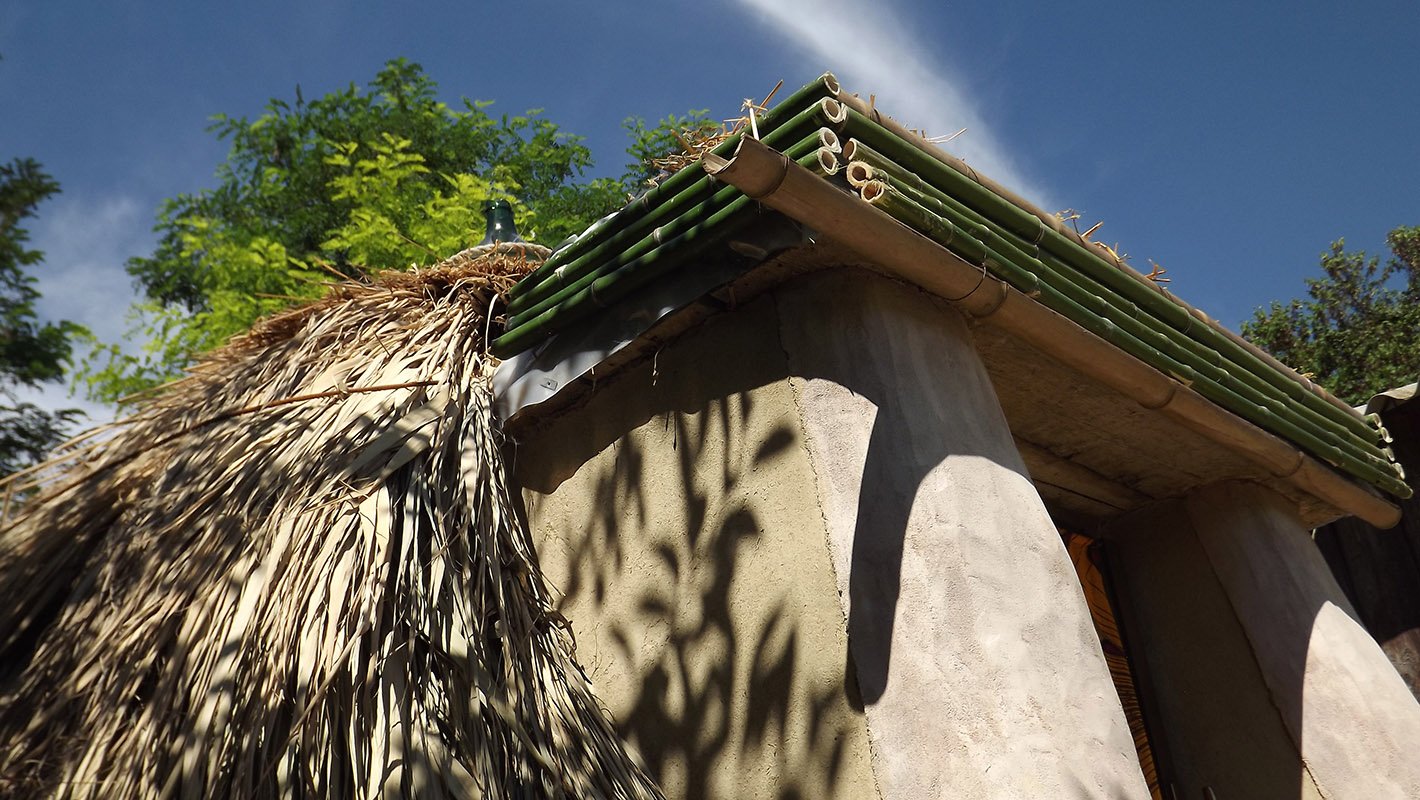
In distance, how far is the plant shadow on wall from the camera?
2756mm

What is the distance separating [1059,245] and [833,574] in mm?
1579

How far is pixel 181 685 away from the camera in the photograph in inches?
106

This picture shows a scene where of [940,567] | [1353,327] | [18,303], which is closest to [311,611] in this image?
[940,567]

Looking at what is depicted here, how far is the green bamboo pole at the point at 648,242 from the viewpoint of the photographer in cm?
302

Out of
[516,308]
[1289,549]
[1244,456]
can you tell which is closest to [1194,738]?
[1289,549]

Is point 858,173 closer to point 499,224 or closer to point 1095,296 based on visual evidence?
point 1095,296

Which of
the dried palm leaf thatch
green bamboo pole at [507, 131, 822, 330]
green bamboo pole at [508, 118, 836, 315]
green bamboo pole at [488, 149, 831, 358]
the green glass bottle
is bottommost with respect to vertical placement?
the dried palm leaf thatch

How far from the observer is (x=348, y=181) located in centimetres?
958

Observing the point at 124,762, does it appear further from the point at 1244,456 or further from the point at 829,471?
the point at 1244,456

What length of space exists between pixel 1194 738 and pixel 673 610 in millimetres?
2278

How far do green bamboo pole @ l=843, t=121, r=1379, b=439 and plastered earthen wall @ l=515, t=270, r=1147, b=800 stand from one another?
1.33ft

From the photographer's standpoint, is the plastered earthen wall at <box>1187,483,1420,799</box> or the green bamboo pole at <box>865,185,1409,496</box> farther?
the plastered earthen wall at <box>1187,483,1420,799</box>

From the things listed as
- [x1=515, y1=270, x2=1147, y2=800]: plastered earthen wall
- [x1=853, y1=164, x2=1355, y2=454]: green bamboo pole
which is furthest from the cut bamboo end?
[x1=515, y1=270, x2=1147, y2=800]: plastered earthen wall

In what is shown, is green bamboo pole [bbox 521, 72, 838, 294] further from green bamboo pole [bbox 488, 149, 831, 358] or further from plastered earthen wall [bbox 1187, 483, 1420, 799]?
plastered earthen wall [bbox 1187, 483, 1420, 799]
